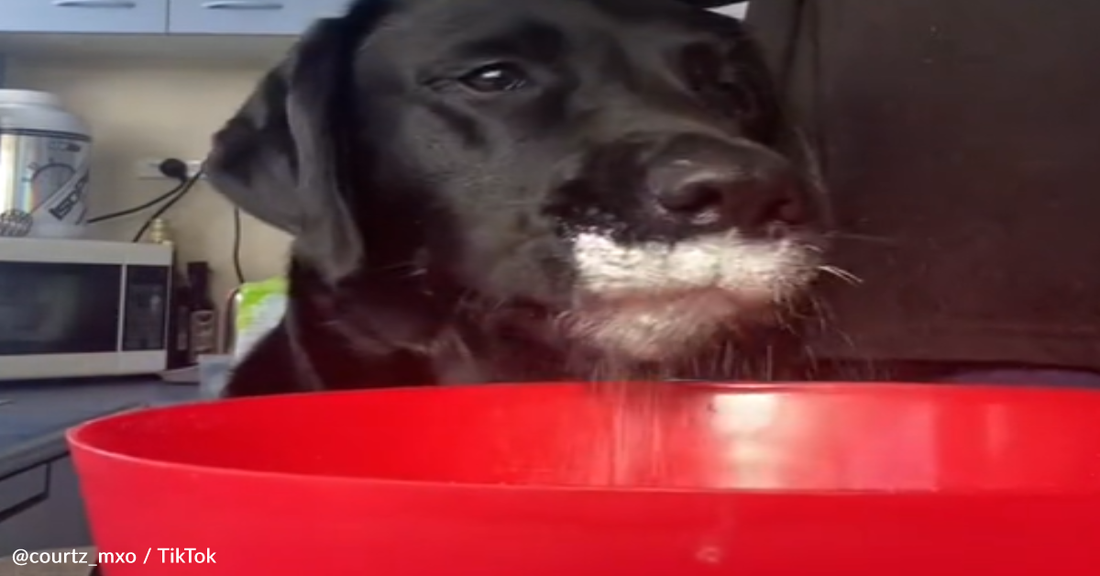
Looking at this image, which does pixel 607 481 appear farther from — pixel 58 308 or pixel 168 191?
pixel 168 191

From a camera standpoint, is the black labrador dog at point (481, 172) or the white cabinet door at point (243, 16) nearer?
the black labrador dog at point (481, 172)

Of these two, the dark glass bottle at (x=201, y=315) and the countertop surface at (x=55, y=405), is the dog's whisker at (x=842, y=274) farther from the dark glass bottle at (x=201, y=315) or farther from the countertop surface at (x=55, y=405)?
the dark glass bottle at (x=201, y=315)

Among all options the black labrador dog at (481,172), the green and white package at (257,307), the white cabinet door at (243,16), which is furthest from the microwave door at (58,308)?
the black labrador dog at (481,172)

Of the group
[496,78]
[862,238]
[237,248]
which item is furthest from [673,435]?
[237,248]

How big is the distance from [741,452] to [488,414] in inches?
3.6

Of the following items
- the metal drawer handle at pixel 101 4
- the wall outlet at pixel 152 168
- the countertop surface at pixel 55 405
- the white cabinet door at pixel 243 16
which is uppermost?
the metal drawer handle at pixel 101 4

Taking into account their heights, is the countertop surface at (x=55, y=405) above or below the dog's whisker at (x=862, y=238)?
below

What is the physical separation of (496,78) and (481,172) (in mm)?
78

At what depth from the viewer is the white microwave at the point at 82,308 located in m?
1.99

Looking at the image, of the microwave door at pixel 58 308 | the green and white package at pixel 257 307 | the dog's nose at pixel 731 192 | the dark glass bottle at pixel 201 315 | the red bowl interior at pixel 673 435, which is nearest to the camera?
the red bowl interior at pixel 673 435

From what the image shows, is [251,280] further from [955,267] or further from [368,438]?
[368,438]

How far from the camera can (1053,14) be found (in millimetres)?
790

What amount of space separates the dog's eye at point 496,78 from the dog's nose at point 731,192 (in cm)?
27

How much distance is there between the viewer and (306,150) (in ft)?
2.96
